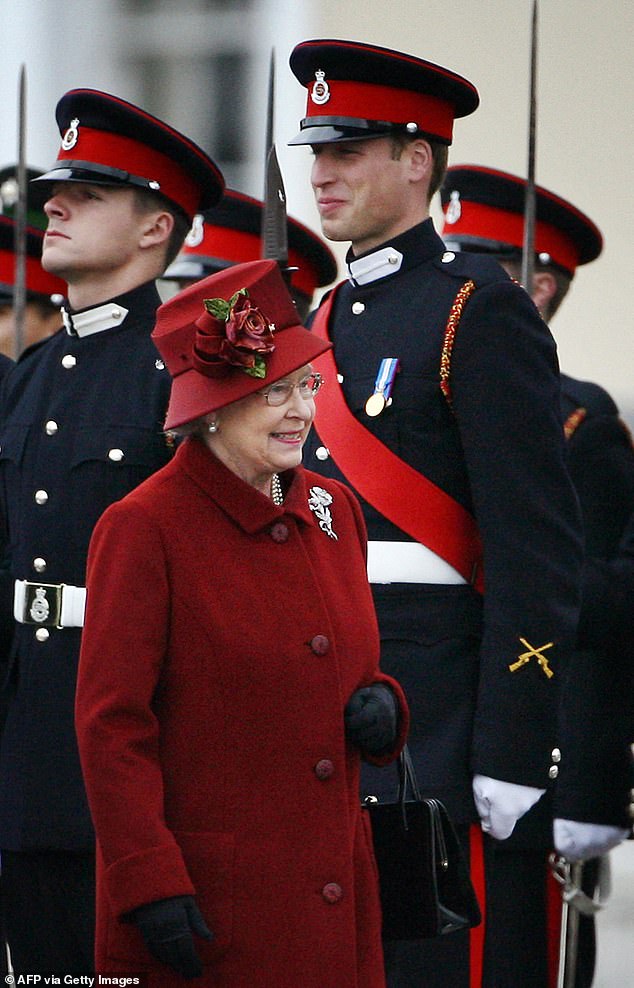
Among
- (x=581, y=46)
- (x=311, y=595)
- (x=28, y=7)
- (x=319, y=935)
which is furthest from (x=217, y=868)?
(x=28, y=7)

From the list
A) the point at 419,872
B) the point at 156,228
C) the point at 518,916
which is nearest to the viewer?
the point at 419,872

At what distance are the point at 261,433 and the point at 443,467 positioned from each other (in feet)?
2.34

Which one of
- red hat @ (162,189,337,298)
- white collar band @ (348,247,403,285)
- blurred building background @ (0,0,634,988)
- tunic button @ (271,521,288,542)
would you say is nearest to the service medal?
white collar band @ (348,247,403,285)

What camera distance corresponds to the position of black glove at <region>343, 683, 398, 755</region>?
3.68 metres

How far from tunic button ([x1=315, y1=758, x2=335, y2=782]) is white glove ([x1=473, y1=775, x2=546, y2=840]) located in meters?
0.58

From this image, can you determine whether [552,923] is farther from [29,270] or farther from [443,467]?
[29,270]

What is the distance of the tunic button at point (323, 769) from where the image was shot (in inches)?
142

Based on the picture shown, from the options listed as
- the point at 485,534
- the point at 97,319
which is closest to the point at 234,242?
the point at 97,319

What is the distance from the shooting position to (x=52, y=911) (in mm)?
4633

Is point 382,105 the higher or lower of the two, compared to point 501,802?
higher

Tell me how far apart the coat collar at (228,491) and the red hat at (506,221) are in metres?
2.40

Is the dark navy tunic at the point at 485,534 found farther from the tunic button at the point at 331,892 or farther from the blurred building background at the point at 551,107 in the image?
the blurred building background at the point at 551,107

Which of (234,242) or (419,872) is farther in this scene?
(234,242)

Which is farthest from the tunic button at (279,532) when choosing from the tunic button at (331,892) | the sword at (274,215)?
the sword at (274,215)
